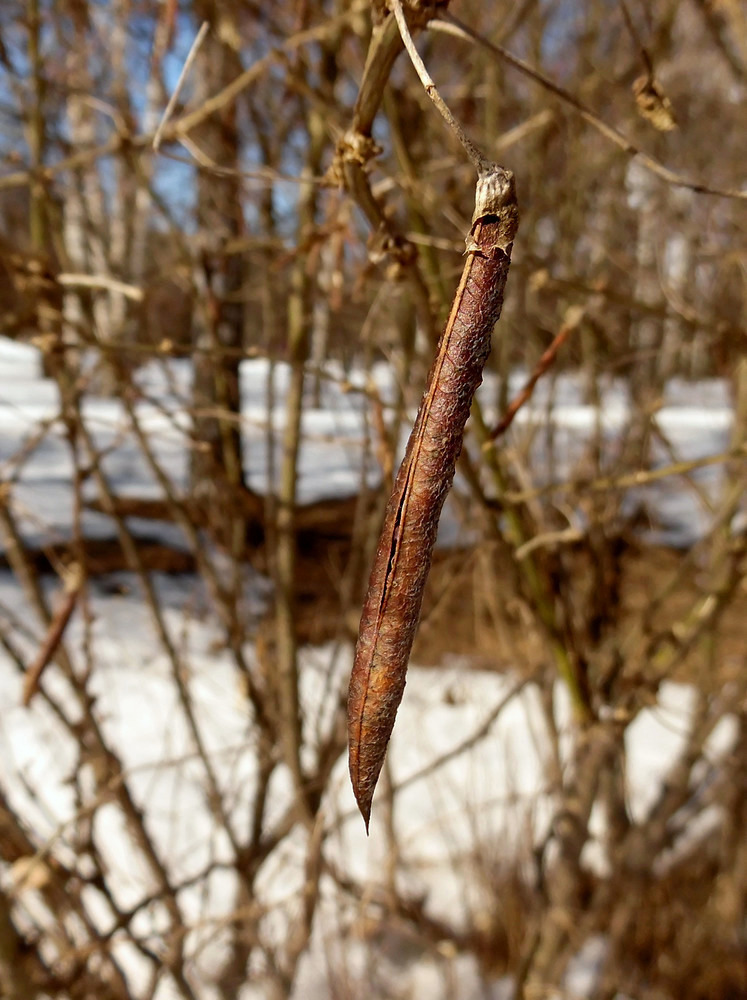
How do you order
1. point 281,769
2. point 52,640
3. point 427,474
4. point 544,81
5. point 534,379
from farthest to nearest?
point 281,769 < point 52,640 < point 534,379 < point 544,81 < point 427,474

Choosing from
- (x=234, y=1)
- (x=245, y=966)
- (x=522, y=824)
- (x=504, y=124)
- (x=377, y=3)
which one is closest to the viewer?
(x=377, y=3)

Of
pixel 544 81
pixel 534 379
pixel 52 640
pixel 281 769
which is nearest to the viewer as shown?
pixel 544 81

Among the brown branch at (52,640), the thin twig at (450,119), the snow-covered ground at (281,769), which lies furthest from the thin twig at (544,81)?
the brown branch at (52,640)

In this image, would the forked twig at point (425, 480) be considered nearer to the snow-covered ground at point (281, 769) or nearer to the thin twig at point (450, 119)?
the thin twig at point (450, 119)

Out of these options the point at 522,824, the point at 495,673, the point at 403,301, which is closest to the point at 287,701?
the point at 403,301

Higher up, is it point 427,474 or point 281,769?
point 427,474

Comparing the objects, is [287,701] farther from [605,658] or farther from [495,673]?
[495,673]

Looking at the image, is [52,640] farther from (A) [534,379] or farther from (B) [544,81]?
(B) [544,81]

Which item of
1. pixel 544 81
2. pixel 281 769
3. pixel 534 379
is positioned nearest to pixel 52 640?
pixel 534 379
